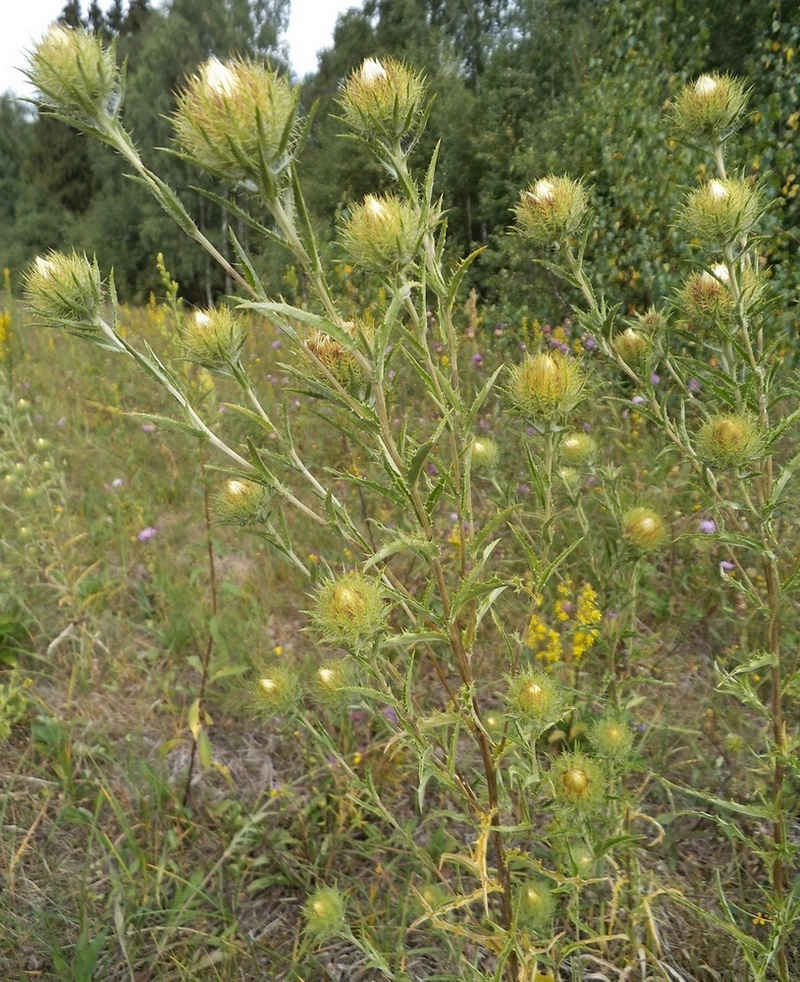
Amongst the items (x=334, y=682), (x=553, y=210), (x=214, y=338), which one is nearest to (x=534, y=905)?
(x=334, y=682)

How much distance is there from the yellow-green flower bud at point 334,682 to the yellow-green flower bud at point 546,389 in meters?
0.60

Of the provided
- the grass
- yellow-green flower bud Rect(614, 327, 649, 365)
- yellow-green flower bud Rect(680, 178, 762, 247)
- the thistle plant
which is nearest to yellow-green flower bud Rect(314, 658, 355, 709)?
the thistle plant

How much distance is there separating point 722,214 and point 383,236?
28.3 inches

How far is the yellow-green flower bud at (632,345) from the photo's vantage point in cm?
152

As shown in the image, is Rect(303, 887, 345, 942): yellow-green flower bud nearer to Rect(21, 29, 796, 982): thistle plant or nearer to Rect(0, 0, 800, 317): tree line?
Rect(21, 29, 796, 982): thistle plant

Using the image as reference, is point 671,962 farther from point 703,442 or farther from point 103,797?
point 103,797

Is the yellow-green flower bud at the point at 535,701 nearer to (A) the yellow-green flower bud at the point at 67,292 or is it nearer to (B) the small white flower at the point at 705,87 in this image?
(A) the yellow-green flower bud at the point at 67,292

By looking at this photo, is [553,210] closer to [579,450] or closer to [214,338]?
[579,450]

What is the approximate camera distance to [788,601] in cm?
224

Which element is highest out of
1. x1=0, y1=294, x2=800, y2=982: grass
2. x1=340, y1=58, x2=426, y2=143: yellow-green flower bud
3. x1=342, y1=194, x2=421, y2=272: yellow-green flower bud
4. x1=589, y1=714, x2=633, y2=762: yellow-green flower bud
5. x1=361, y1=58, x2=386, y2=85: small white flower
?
x1=361, y1=58, x2=386, y2=85: small white flower

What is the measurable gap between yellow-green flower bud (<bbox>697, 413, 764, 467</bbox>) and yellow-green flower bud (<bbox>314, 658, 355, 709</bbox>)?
31.3 inches

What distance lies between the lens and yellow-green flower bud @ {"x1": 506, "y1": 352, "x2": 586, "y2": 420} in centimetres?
111

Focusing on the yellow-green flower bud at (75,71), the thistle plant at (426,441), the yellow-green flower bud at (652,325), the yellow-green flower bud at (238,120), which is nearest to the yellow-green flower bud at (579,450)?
the thistle plant at (426,441)

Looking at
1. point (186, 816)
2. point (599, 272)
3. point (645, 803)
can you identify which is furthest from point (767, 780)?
point (599, 272)
